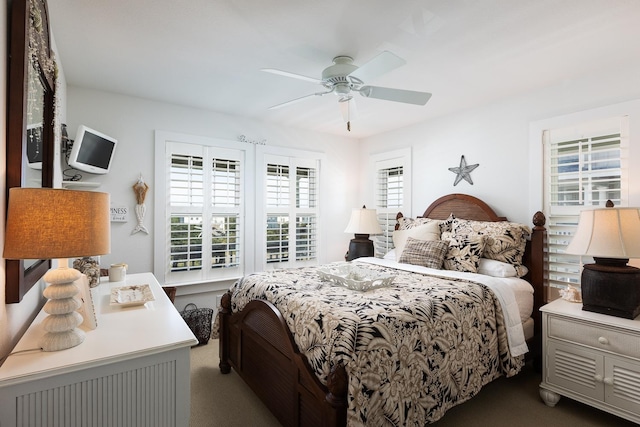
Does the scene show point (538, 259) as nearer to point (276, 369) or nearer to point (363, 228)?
point (363, 228)

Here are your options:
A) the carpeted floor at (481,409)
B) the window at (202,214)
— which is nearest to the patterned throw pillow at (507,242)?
the carpeted floor at (481,409)

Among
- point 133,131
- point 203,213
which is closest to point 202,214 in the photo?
point 203,213

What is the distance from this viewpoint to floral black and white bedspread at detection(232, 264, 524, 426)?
1565mm

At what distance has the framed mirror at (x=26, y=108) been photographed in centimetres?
119

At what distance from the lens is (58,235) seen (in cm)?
113

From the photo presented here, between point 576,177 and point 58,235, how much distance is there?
3547mm

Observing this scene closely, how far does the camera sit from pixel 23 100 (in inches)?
47.8

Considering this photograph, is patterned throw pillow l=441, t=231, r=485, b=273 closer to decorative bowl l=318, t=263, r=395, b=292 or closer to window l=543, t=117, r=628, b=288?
window l=543, t=117, r=628, b=288

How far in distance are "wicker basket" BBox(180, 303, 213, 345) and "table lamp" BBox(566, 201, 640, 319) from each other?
3194 millimetres

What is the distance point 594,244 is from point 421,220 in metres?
1.73

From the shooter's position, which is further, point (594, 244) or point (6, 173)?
point (594, 244)

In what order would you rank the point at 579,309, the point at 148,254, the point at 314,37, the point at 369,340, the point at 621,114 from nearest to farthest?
the point at 369,340
the point at 314,37
the point at 579,309
the point at 621,114
the point at 148,254

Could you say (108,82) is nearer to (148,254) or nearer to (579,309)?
(148,254)

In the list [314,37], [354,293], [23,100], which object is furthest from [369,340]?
[314,37]
